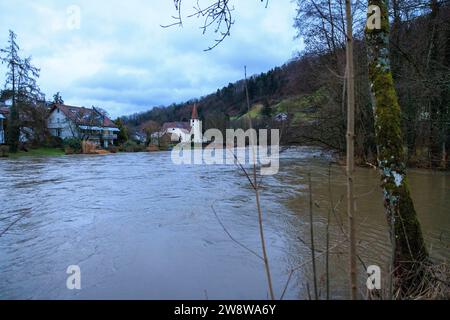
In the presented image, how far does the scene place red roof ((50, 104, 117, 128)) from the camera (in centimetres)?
4597

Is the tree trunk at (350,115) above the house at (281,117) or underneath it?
underneath

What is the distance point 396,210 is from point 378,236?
8.62ft

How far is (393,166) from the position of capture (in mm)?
2932

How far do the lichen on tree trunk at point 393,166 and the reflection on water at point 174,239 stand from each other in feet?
1.76

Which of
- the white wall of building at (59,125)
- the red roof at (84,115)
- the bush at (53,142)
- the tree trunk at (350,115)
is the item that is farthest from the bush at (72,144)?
the tree trunk at (350,115)

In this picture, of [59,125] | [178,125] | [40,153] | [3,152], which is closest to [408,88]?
[3,152]

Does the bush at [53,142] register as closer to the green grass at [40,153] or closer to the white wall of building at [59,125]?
the green grass at [40,153]

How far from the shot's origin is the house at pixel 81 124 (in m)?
45.0

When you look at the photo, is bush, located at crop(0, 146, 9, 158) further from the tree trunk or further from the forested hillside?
the tree trunk

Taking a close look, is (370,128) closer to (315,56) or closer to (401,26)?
(401,26)

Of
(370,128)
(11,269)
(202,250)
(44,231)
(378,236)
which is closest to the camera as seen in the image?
(11,269)

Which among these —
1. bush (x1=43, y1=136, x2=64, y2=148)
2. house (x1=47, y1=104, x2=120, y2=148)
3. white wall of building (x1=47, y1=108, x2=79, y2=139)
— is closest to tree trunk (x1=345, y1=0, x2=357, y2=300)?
bush (x1=43, y1=136, x2=64, y2=148)

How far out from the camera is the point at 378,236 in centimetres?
525
